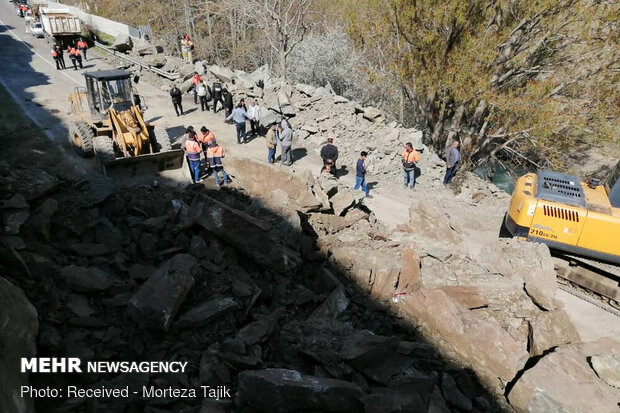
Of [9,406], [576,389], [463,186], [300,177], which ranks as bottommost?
[463,186]

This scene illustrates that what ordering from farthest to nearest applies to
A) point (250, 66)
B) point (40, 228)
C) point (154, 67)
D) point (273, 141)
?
point (250, 66) < point (154, 67) < point (273, 141) < point (40, 228)

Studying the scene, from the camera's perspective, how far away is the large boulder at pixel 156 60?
23.7 meters

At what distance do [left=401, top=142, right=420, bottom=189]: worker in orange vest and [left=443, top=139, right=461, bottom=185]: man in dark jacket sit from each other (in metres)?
1.05

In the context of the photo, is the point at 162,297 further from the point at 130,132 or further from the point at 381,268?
the point at 130,132

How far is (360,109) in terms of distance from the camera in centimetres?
1582

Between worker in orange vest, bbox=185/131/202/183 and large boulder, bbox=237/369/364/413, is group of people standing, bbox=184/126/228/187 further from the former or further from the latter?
large boulder, bbox=237/369/364/413

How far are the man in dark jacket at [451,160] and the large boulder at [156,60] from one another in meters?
18.0

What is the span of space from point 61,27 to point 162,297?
96.0 ft

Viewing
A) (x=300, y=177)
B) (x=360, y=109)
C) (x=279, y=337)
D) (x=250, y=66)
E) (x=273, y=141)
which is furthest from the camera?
(x=250, y=66)

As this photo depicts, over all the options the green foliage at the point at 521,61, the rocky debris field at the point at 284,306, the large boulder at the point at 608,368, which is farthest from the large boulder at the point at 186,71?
the large boulder at the point at 608,368

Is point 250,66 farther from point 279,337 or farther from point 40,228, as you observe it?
point 279,337

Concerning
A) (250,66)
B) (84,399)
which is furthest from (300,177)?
(250,66)

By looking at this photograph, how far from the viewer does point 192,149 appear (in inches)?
418

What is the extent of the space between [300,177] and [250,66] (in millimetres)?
22571
